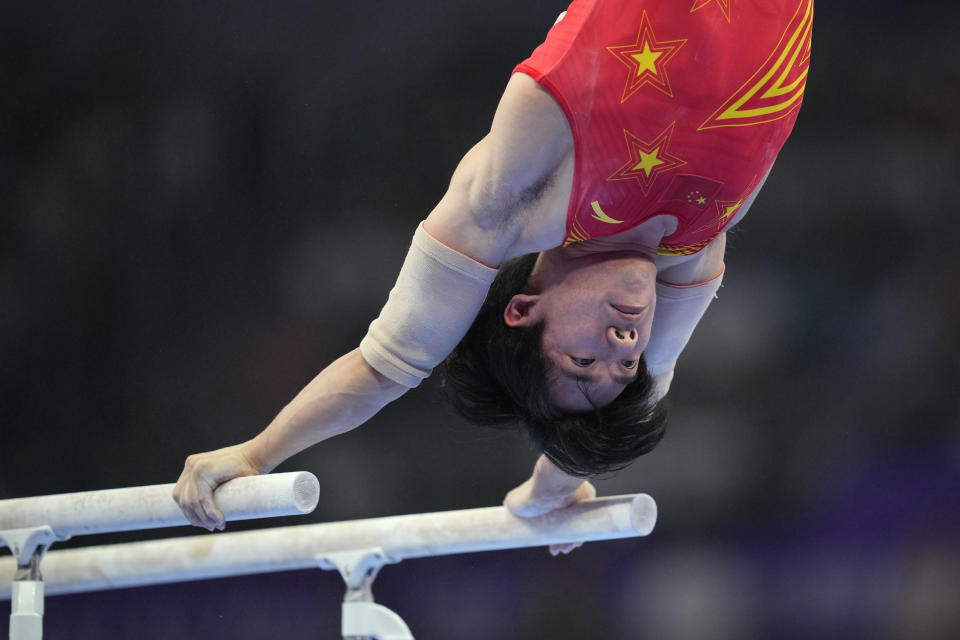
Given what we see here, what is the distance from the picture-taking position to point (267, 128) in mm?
4066

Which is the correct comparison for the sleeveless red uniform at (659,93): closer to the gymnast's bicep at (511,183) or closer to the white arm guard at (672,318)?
the gymnast's bicep at (511,183)

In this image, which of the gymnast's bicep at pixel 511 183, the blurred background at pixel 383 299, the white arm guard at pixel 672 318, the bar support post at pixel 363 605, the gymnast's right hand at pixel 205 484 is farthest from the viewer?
the blurred background at pixel 383 299

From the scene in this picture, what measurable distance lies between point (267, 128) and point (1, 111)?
1.08m

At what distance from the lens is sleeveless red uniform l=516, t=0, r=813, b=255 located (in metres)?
1.64

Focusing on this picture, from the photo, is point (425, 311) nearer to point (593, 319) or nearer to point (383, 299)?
point (593, 319)

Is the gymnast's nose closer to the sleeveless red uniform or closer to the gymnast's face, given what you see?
the gymnast's face

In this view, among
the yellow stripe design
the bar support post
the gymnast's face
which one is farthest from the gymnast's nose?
the bar support post

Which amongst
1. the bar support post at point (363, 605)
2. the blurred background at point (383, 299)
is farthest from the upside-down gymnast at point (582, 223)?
the blurred background at point (383, 299)

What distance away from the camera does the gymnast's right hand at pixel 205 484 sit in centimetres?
190

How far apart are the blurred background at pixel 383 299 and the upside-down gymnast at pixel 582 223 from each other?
2036 mm

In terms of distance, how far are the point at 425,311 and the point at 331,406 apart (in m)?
0.28

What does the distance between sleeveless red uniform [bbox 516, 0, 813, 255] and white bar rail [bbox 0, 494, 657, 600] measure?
0.78 metres

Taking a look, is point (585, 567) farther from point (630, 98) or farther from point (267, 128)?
point (630, 98)

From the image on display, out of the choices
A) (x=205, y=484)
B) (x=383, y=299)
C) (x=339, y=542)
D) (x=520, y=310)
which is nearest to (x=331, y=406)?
(x=205, y=484)
